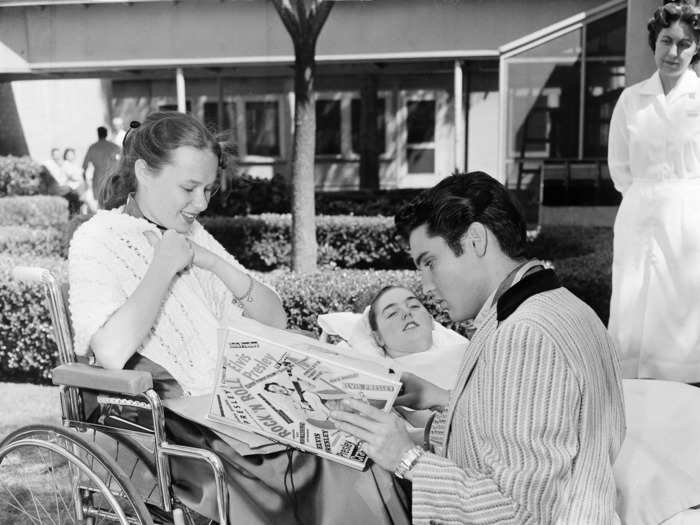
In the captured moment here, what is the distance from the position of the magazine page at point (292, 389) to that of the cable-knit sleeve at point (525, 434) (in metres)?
0.27

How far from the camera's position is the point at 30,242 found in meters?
9.23

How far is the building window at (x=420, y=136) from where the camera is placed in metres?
18.6

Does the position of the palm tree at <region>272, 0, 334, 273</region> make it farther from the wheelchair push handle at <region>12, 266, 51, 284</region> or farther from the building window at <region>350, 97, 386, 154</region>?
the building window at <region>350, 97, 386, 154</region>

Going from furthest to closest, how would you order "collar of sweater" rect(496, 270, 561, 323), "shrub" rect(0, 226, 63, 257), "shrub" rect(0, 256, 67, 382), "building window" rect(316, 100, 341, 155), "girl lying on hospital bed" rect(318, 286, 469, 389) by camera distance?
"building window" rect(316, 100, 341, 155) → "shrub" rect(0, 226, 63, 257) → "shrub" rect(0, 256, 67, 382) → "girl lying on hospital bed" rect(318, 286, 469, 389) → "collar of sweater" rect(496, 270, 561, 323)

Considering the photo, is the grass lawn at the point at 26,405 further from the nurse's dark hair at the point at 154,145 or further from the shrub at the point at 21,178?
the shrub at the point at 21,178

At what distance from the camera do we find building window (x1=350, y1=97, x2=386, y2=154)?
18.8 m

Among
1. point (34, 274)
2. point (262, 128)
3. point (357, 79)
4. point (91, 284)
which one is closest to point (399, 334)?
point (91, 284)

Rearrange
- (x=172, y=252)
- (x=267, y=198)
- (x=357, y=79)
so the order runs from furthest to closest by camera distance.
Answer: (x=357, y=79) < (x=267, y=198) < (x=172, y=252)

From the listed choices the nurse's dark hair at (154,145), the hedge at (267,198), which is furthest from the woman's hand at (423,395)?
the hedge at (267,198)

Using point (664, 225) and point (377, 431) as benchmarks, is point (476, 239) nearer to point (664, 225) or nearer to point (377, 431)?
point (377, 431)

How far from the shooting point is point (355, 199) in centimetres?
1386

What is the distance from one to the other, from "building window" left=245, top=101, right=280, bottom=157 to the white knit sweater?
16835mm

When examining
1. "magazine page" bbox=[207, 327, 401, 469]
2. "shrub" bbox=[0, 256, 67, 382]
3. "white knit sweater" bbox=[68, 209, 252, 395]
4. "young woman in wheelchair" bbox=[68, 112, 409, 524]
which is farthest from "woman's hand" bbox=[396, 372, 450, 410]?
"shrub" bbox=[0, 256, 67, 382]

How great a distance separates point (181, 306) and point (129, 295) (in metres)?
0.22
